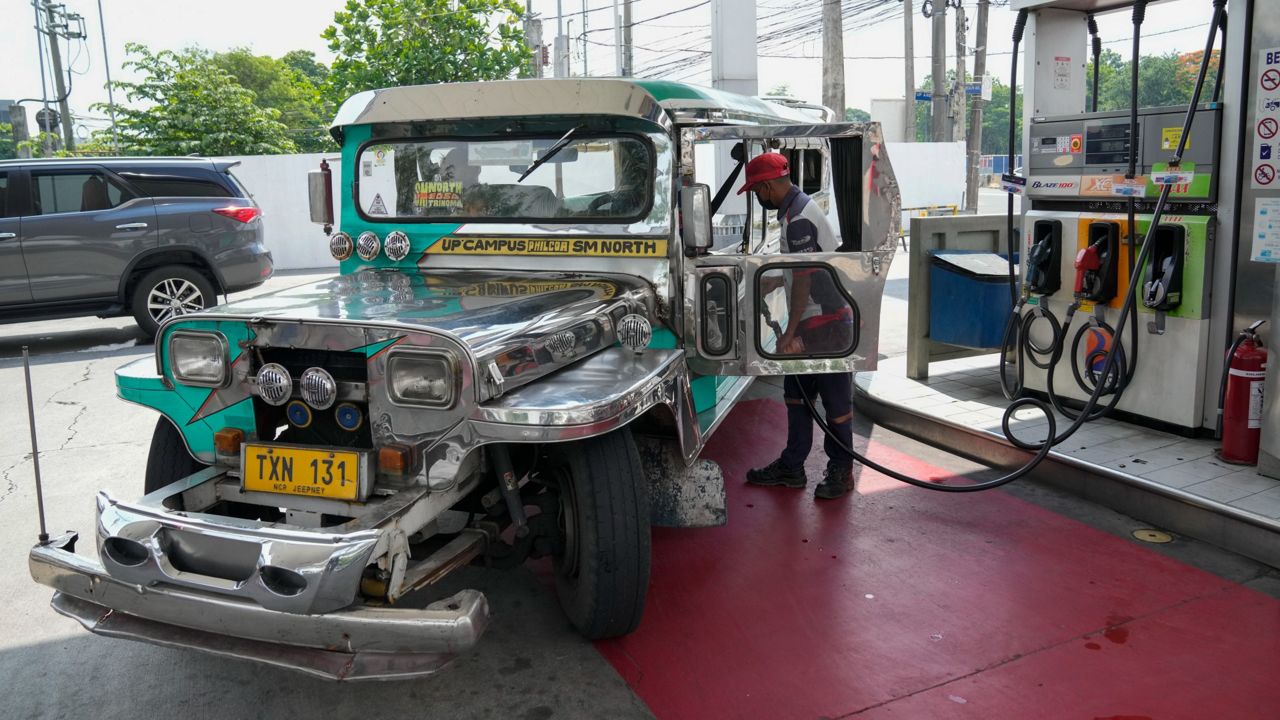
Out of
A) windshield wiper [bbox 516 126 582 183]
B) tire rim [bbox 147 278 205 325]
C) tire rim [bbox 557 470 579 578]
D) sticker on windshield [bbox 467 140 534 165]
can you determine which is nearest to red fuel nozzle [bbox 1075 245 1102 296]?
windshield wiper [bbox 516 126 582 183]

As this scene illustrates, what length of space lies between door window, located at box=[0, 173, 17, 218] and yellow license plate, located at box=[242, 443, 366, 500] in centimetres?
782

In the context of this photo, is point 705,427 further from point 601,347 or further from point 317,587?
point 317,587

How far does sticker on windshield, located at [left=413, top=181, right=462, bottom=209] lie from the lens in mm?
4559

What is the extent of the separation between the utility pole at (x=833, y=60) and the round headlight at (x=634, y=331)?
47.2ft

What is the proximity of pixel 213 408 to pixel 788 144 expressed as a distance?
374 cm

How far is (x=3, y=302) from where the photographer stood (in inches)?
363

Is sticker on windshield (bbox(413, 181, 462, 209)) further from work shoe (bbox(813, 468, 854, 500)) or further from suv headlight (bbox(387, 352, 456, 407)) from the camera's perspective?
work shoe (bbox(813, 468, 854, 500))

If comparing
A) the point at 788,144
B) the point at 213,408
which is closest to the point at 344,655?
the point at 213,408

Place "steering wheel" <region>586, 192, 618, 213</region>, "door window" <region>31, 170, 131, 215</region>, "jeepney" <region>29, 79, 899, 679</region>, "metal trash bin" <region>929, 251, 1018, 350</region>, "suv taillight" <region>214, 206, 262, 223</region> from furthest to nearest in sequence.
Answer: "suv taillight" <region>214, 206, 262, 223</region>
"door window" <region>31, 170, 131, 215</region>
"metal trash bin" <region>929, 251, 1018, 350</region>
"steering wheel" <region>586, 192, 618, 213</region>
"jeepney" <region>29, 79, 899, 679</region>

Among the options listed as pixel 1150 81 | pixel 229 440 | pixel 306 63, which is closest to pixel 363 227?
pixel 229 440

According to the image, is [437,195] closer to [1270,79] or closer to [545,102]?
[545,102]

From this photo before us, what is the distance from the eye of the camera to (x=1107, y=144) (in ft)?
18.0

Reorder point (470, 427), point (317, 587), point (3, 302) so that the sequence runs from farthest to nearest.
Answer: point (3, 302) < point (470, 427) < point (317, 587)

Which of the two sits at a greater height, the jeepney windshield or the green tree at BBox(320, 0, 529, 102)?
the green tree at BBox(320, 0, 529, 102)
